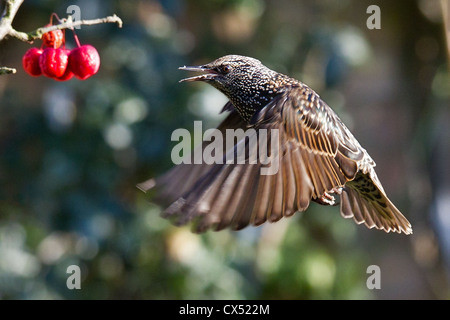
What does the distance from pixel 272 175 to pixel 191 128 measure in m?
1.67

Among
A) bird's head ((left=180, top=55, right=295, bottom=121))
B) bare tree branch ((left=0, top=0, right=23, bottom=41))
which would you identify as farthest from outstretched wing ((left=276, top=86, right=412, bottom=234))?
bare tree branch ((left=0, top=0, right=23, bottom=41))

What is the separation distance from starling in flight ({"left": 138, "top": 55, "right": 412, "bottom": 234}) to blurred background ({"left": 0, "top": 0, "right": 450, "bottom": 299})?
1273 millimetres

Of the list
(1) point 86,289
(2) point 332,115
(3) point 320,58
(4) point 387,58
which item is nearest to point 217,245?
(1) point 86,289

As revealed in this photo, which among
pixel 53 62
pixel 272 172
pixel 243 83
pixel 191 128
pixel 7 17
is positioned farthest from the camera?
pixel 191 128

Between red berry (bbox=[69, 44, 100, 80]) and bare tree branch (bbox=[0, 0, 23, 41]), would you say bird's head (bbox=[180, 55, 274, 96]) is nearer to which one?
red berry (bbox=[69, 44, 100, 80])

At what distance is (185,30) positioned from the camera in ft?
14.2

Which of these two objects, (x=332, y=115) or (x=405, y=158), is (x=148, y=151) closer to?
(x=332, y=115)

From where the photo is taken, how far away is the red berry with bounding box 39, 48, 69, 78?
1.67 metres

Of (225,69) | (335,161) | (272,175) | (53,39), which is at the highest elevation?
(225,69)

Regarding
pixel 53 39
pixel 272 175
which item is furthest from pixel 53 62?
pixel 272 175

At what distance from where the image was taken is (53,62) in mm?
1681

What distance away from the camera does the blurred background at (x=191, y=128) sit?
3.59m

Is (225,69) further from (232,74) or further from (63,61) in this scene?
(63,61)

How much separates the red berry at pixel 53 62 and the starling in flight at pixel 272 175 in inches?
16.3
